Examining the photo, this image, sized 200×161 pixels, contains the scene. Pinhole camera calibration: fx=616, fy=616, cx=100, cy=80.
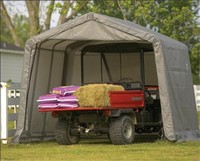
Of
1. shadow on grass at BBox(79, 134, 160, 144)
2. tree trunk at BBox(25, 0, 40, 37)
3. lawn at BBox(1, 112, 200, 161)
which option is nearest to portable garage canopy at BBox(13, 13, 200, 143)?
lawn at BBox(1, 112, 200, 161)

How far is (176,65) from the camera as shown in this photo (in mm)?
14719

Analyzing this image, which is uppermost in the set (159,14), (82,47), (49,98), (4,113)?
(159,14)

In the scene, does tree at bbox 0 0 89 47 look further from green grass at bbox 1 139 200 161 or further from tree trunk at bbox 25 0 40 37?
green grass at bbox 1 139 200 161

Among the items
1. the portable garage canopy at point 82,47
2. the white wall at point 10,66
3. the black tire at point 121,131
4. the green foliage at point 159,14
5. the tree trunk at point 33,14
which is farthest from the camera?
the white wall at point 10,66

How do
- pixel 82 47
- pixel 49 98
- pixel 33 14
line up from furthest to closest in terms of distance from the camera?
pixel 33 14
pixel 82 47
pixel 49 98

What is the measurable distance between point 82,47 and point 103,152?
560cm

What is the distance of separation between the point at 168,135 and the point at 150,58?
4.67m

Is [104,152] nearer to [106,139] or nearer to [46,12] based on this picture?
[106,139]

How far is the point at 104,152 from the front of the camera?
12.2 metres

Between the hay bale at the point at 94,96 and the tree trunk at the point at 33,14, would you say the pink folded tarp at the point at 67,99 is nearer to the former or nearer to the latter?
the hay bale at the point at 94,96

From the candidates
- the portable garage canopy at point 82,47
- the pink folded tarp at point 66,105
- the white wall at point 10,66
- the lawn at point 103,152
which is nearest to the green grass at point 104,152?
the lawn at point 103,152

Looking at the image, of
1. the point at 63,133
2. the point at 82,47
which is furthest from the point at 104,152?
the point at 82,47

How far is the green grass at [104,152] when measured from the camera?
11164 millimetres

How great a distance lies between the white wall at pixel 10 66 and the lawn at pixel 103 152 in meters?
26.7
